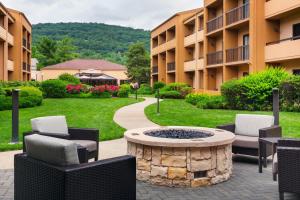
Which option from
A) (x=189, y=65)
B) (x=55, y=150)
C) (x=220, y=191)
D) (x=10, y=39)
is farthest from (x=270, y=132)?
(x=10, y=39)

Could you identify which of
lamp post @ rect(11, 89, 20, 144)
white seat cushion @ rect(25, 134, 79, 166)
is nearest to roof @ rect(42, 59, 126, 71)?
lamp post @ rect(11, 89, 20, 144)

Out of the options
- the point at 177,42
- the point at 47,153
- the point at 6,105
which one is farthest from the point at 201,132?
the point at 177,42

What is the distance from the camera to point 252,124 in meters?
8.13

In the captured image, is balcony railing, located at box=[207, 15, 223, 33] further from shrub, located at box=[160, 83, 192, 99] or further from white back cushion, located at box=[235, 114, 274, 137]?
white back cushion, located at box=[235, 114, 274, 137]

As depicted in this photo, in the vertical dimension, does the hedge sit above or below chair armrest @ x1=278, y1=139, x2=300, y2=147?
above

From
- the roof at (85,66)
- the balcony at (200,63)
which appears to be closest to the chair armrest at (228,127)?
the balcony at (200,63)

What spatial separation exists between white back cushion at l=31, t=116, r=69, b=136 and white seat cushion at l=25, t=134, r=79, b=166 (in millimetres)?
2484

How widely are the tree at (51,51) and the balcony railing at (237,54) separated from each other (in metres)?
57.8

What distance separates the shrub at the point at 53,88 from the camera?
29234 millimetres

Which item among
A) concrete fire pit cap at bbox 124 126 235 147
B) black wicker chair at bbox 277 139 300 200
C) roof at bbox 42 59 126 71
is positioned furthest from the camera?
roof at bbox 42 59 126 71

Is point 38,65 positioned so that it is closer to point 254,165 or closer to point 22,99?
point 22,99

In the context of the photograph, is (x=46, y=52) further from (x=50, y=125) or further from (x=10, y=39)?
(x=50, y=125)

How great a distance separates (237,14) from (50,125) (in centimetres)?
2066

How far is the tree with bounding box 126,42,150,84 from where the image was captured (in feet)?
157
